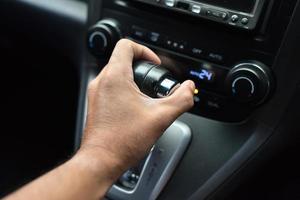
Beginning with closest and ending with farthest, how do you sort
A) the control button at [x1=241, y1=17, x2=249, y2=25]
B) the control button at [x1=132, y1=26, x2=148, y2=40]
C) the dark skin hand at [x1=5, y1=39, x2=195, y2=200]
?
the dark skin hand at [x1=5, y1=39, x2=195, y2=200]
the control button at [x1=241, y1=17, x2=249, y2=25]
the control button at [x1=132, y1=26, x2=148, y2=40]

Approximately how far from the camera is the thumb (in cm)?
62

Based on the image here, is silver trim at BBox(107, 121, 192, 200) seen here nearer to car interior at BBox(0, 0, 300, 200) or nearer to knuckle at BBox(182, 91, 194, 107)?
car interior at BBox(0, 0, 300, 200)

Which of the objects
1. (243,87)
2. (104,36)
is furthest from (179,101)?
(104,36)

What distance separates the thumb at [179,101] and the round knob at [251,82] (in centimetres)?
10

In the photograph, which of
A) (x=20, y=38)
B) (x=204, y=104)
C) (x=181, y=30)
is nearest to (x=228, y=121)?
(x=204, y=104)

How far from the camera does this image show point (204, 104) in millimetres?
787

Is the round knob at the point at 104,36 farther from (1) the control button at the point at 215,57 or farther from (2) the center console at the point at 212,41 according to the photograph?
(1) the control button at the point at 215,57

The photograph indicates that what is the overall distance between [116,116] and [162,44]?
8.3 inches

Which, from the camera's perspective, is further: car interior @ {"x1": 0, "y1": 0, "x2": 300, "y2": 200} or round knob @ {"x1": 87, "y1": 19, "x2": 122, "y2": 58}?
round knob @ {"x1": 87, "y1": 19, "x2": 122, "y2": 58}

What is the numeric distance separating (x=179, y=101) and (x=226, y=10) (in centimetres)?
17

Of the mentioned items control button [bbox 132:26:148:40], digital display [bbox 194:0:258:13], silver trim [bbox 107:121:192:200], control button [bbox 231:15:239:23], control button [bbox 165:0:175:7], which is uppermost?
digital display [bbox 194:0:258:13]

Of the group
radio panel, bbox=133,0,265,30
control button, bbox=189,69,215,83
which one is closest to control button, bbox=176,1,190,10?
radio panel, bbox=133,0,265,30

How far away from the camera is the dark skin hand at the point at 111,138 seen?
597 millimetres

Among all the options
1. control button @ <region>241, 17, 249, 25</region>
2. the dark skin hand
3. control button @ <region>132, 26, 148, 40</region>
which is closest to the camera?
the dark skin hand
